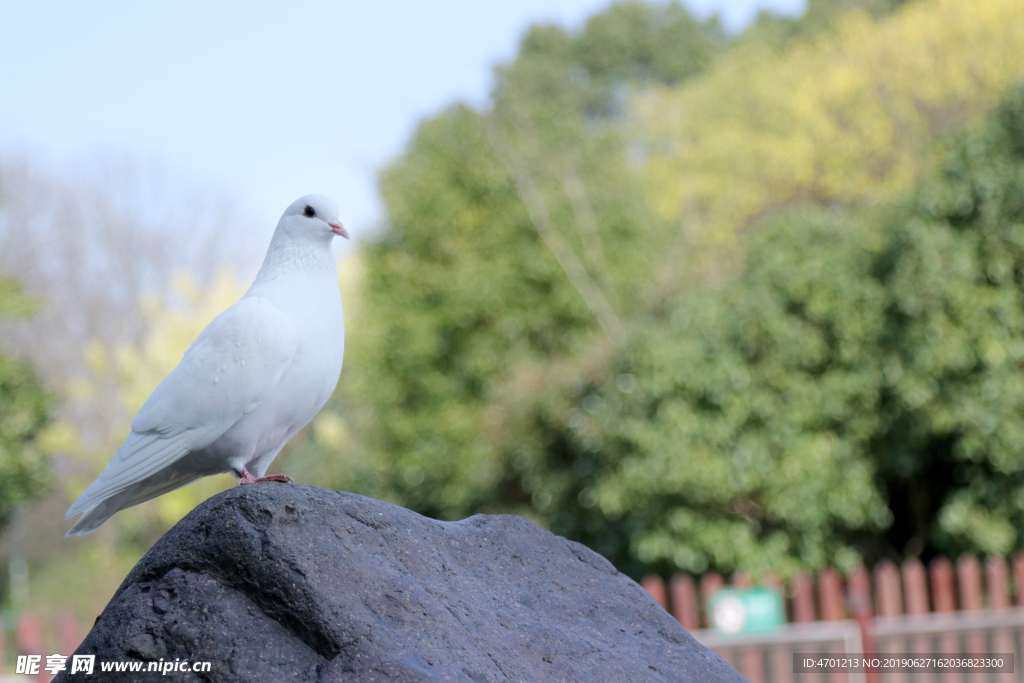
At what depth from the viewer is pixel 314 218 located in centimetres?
255

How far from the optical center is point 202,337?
2.48 metres

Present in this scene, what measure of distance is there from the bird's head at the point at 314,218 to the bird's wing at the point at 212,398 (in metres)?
0.28

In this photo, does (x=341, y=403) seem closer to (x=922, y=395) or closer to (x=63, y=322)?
(x=63, y=322)

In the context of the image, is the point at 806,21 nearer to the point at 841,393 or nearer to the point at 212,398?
the point at 841,393

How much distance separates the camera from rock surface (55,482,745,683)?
1.93m

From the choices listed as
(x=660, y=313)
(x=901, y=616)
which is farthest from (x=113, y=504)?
(x=660, y=313)

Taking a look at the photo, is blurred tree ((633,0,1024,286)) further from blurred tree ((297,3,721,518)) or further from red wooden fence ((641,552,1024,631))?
red wooden fence ((641,552,1024,631))

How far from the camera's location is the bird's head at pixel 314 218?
2.54 metres

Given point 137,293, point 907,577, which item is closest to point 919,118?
point 907,577

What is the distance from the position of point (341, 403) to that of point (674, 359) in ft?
42.3

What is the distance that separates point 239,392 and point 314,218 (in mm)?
557

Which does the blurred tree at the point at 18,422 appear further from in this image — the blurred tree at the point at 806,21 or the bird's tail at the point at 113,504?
the blurred tree at the point at 806,21

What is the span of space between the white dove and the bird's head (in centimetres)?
8

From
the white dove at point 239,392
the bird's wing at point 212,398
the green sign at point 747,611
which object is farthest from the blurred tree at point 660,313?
the bird's wing at point 212,398
